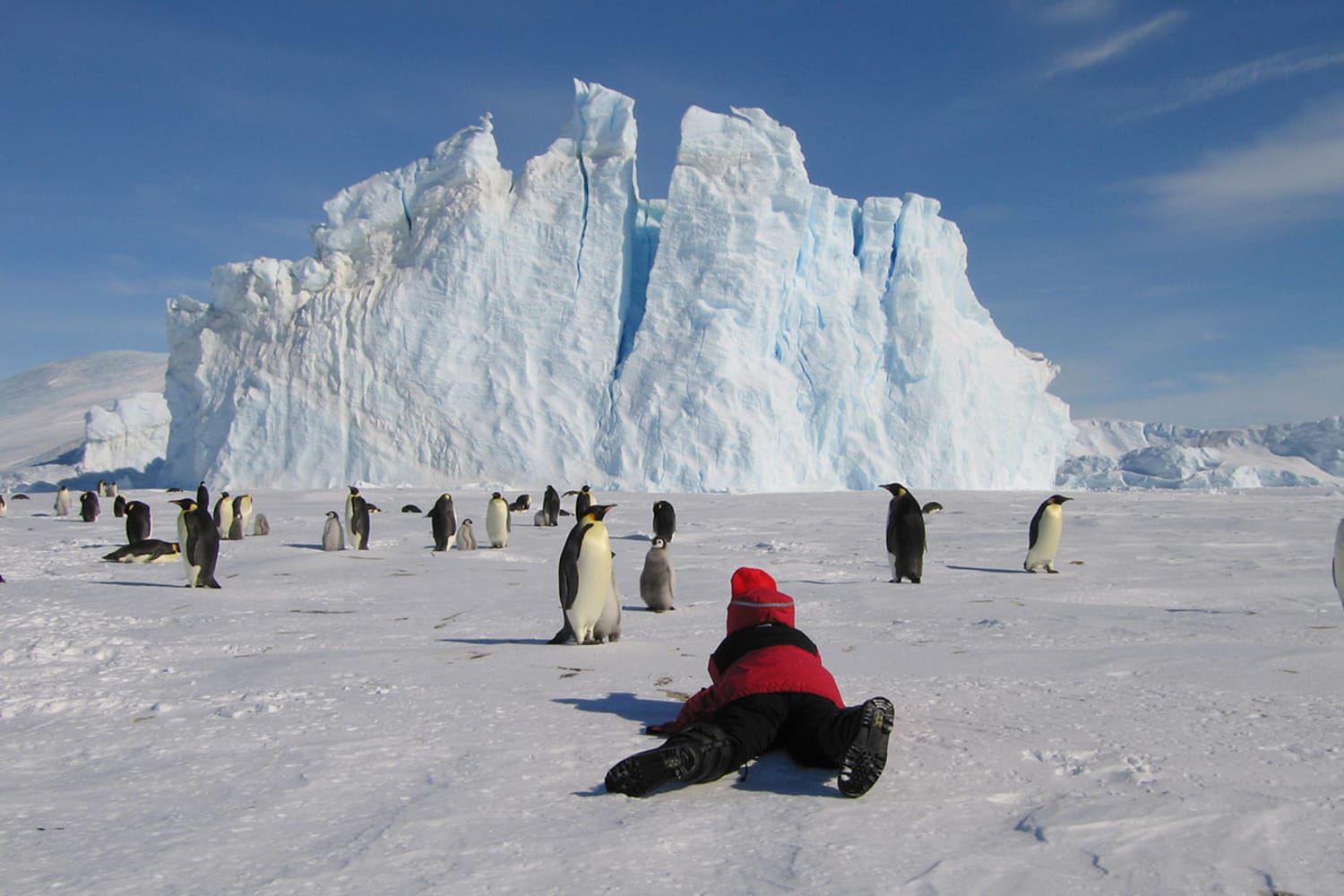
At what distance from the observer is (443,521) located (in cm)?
1134

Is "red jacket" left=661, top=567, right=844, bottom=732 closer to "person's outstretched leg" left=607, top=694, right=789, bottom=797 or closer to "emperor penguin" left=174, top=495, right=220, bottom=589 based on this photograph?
"person's outstretched leg" left=607, top=694, right=789, bottom=797

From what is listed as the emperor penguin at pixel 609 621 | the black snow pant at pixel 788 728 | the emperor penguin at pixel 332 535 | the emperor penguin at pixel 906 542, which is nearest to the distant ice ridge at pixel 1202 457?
the emperor penguin at pixel 906 542

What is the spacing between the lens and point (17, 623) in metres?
5.23

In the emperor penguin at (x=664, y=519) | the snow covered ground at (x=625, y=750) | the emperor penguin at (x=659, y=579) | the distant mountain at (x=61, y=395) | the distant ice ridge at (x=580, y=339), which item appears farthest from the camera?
the distant mountain at (x=61, y=395)

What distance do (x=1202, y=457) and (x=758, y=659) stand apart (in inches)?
1649

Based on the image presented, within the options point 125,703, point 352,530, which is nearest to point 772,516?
point 352,530

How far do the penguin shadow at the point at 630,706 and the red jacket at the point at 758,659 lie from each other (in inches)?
10.6

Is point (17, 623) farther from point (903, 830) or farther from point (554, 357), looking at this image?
point (554, 357)

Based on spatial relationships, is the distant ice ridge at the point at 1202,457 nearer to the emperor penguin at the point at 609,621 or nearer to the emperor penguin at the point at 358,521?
the emperor penguin at the point at 358,521

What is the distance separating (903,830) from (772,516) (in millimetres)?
13857

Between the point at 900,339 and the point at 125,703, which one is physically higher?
the point at 900,339

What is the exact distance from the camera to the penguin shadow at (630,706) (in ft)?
10.7

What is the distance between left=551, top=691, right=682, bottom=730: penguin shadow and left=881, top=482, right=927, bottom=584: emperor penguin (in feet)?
15.1

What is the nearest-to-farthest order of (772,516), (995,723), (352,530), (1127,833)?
(1127,833) < (995,723) < (352,530) < (772,516)
